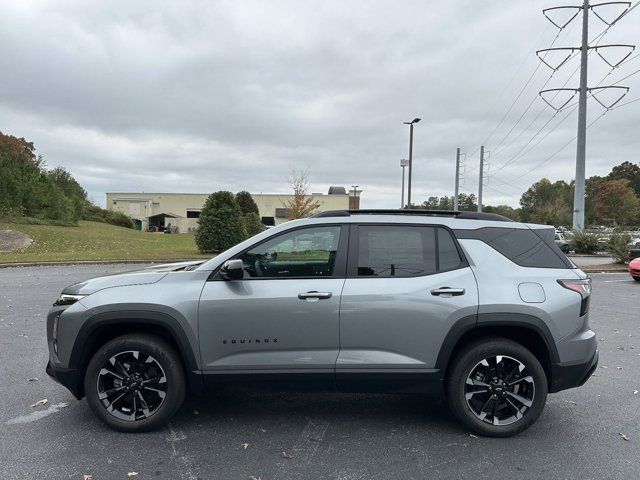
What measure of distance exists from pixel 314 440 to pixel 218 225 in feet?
65.7

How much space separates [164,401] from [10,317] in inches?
229

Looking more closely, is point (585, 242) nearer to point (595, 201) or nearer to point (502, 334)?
point (502, 334)

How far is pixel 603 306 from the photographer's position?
9.74 meters

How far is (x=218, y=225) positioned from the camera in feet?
74.9

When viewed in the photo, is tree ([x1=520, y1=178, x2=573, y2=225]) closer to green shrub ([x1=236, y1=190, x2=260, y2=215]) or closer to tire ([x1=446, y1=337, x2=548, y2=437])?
green shrub ([x1=236, y1=190, x2=260, y2=215])

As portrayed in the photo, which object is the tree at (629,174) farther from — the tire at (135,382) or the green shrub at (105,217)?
the tire at (135,382)

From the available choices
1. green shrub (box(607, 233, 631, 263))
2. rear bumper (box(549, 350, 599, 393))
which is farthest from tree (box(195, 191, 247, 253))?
rear bumper (box(549, 350, 599, 393))

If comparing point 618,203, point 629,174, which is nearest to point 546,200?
point 629,174

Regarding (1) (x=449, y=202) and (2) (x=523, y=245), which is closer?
(2) (x=523, y=245)

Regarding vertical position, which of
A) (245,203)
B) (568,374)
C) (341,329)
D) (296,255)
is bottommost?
(568,374)

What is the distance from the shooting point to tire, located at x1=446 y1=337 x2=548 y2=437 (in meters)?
3.62

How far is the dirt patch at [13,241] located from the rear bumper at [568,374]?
2680cm

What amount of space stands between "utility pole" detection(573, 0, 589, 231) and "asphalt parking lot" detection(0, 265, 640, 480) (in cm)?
2175

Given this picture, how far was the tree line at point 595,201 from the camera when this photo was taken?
71.5 meters
